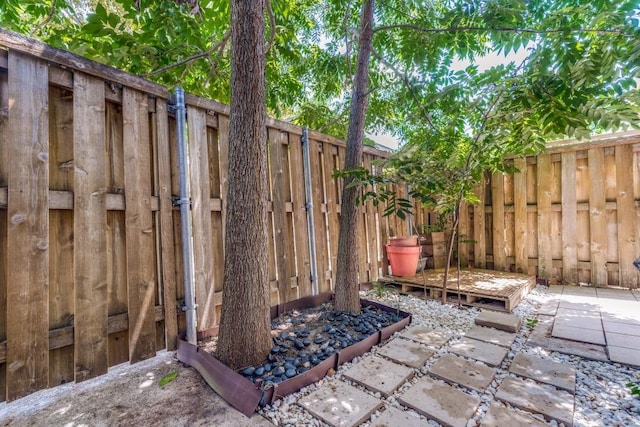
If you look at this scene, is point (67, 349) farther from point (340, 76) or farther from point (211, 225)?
point (340, 76)

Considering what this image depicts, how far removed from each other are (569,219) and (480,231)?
1.07 m

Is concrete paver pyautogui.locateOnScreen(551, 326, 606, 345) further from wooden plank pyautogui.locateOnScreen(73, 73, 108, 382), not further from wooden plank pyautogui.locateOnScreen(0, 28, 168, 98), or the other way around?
wooden plank pyautogui.locateOnScreen(0, 28, 168, 98)

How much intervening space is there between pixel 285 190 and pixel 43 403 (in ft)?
7.07

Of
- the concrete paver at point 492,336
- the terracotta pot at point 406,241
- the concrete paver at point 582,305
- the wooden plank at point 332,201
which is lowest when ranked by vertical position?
the concrete paver at point 582,305

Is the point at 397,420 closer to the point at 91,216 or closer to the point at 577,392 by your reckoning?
the point at 577,392

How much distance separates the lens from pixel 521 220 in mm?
4070

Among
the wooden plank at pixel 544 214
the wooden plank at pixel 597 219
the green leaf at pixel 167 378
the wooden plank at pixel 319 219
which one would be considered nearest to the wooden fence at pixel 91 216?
the green leaf at pixel 167 378

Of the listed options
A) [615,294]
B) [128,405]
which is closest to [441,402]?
[128,405]

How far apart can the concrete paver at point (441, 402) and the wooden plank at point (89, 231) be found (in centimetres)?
179

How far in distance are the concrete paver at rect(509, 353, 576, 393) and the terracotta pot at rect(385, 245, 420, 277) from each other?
1761 mm

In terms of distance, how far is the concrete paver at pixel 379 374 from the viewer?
5.18 feet

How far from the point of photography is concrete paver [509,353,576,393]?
1592 mm

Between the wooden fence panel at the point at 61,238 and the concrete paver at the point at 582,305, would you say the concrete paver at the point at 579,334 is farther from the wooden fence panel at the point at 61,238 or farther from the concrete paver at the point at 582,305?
the wooden fence panel at the point at 61,238

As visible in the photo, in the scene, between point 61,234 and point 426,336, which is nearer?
point 61,234
